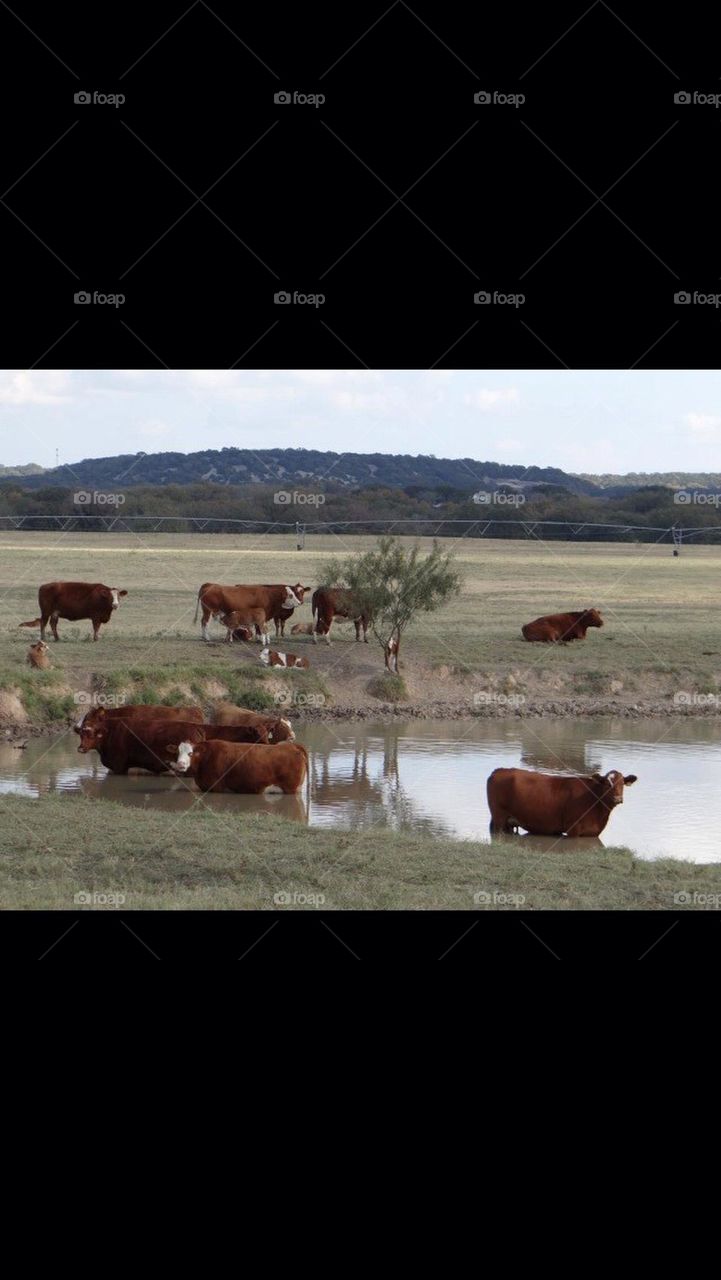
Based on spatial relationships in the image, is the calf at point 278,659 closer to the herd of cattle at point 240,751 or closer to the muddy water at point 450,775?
the herd of cattle at point 240,751

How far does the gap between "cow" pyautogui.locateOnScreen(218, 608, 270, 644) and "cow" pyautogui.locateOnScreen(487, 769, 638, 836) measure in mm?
7886

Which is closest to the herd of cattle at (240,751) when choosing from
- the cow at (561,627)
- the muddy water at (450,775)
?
the muddy water at (450,775)

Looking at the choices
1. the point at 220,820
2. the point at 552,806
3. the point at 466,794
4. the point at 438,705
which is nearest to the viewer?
the point at 220,820

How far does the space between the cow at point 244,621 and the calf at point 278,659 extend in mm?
1421

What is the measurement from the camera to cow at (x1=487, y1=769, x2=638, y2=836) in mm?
9305

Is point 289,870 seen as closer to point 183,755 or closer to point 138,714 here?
point 183,755

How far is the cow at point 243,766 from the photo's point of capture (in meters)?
10.7

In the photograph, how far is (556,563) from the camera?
33.3 meters

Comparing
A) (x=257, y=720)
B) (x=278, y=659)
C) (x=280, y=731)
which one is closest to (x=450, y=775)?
(x=280, y=731)

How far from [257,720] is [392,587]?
5.03m

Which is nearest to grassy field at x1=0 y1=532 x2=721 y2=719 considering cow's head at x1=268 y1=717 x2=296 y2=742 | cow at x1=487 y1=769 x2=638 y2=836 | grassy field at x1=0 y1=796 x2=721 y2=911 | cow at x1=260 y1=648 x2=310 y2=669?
cow at x1=260 y1=648 x2=310 y2=669

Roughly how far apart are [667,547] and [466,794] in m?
26.6
